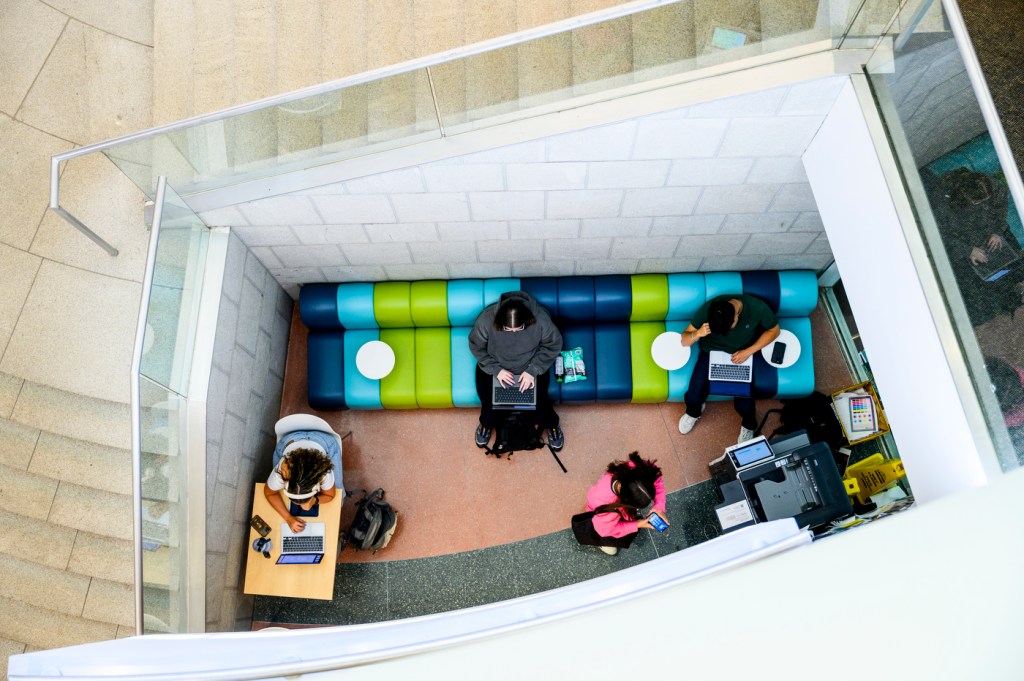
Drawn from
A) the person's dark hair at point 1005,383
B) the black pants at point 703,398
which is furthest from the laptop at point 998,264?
the black pants at point 703,398

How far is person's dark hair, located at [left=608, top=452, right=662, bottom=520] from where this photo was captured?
409cm

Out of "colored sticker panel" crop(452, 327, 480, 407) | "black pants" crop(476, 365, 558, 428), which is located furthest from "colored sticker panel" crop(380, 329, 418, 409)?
"black pants" crop(476, 365, 558, 428)

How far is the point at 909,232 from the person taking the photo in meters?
3.14

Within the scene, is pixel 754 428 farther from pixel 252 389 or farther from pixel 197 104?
pixel 197 104

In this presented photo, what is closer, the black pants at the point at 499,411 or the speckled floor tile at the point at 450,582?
the speckled floor tile at the point at 450,582

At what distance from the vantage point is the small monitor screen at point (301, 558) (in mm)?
4316

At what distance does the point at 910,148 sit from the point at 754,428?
246 centimetres

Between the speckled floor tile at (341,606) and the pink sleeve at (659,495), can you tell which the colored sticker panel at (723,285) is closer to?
the pink sleeve at (659,495)

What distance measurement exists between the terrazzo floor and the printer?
52 cm

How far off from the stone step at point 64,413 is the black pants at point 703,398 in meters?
3.76

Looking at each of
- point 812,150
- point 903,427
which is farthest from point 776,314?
point 903,427

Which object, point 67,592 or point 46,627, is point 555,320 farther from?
point 46,627

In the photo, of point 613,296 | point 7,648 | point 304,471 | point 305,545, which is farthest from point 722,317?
point 7,648

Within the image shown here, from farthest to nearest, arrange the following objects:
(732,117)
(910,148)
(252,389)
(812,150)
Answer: (252,389), (812,150), (732,117), (910,148)
